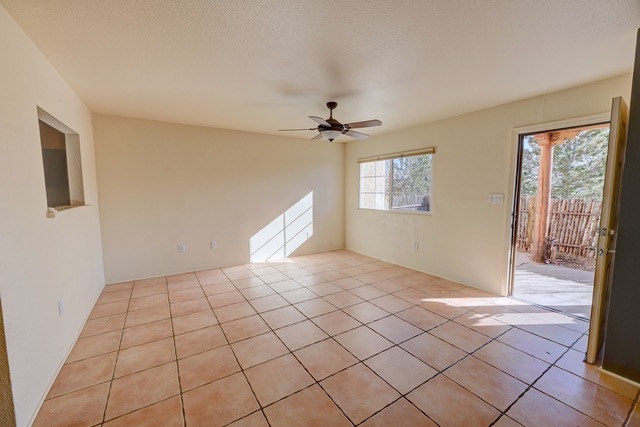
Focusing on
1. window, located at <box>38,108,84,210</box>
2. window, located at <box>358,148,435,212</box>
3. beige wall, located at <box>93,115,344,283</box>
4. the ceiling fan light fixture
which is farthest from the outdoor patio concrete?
window, located at <box>38,108,84,210</box>

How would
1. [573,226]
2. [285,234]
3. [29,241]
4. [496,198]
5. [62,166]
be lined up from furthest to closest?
[285,234] < [573,226] < [496,198] < [62,166] < [29,241]

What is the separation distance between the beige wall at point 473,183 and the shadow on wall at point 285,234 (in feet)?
5.47

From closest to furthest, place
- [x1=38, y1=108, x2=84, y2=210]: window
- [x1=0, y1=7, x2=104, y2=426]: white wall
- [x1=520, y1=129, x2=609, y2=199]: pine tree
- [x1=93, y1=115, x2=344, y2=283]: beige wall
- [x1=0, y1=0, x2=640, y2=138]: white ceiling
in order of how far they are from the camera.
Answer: [x1=0, y1=7, x2=104, y2=426]: white wall < [x1=0, y1=0, x2=640, y2=138]: white ceiling < [x1=38, y1=108, x2=84, y2=210]: window < [x1=93, y1=115, x2=344, y2=283]: beige wall < [x1=520, y1=129, x2=609, y2=199]: pine tree

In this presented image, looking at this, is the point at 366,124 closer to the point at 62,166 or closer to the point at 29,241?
the point at 29,241

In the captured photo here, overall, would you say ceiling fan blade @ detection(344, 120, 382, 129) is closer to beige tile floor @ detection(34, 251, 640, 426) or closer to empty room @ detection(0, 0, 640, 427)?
empty room @ detection(0, 0, 640, 427)

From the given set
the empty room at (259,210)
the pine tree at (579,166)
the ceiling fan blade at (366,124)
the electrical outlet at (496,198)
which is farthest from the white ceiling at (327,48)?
the pine tree at (579,166)

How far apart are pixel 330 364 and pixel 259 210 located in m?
3.24

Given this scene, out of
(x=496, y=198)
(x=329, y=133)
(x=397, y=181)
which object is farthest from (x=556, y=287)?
(x=329, y=133)

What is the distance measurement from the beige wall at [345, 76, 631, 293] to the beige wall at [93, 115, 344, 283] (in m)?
2.01

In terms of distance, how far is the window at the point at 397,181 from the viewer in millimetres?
4246

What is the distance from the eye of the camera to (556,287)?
3641 millimetres

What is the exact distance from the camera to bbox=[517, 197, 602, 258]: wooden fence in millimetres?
4863

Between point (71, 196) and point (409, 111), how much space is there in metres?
4.04

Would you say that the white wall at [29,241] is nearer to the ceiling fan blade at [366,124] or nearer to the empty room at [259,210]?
the empty room at [259,210]
